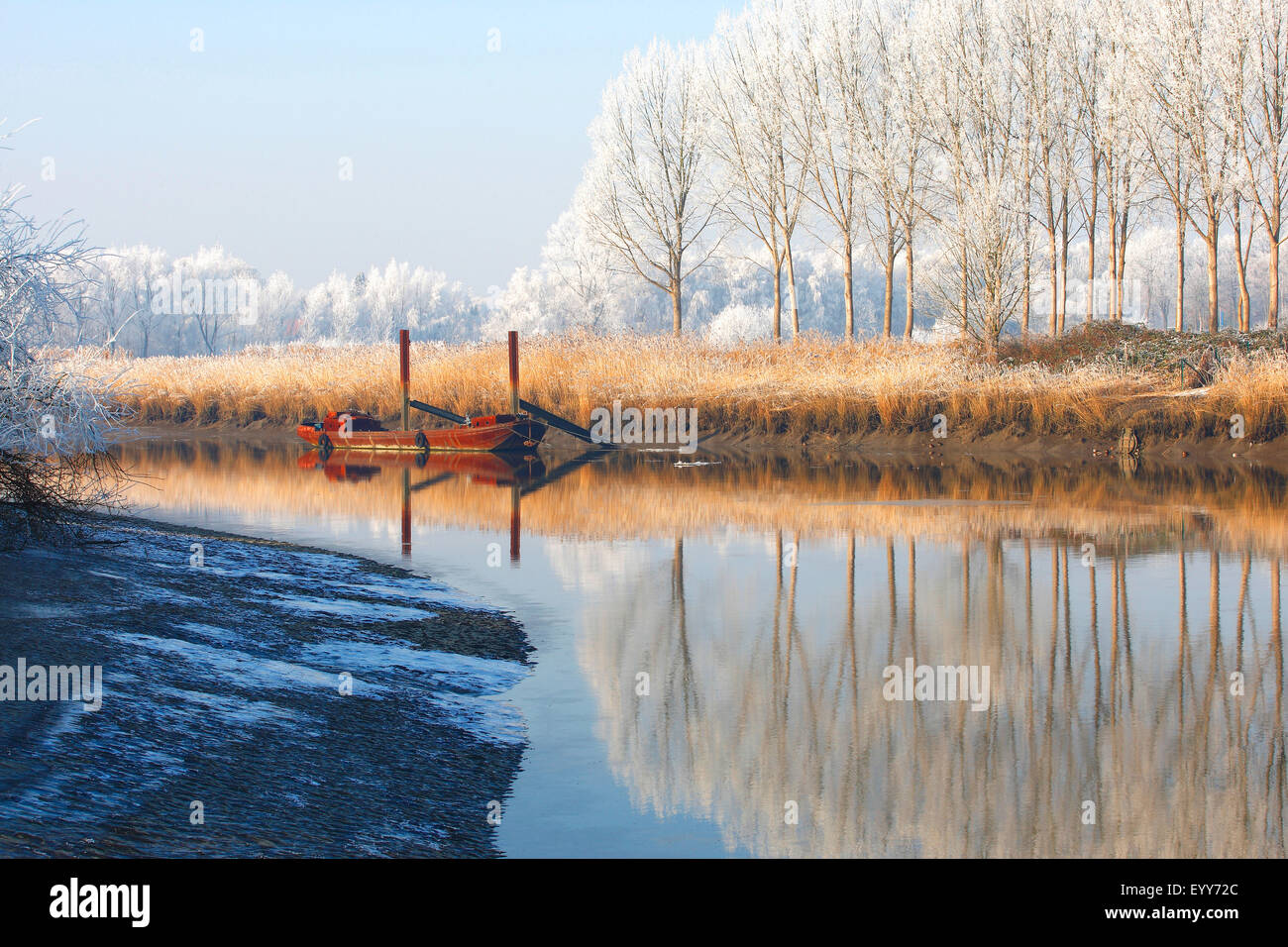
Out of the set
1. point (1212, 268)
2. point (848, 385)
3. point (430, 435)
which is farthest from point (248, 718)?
point (1212, 268)

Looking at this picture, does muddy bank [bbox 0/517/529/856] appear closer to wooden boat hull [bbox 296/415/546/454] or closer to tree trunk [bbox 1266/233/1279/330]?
wooden boat hull [bbox 296/415/546/454]

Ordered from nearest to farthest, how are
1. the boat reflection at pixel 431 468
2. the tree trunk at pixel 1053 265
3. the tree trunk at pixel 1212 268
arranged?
the boat reflection at pixel 431 468
the tree trunk at pixel 1212 268
the tree trunk at pixel 1053 265

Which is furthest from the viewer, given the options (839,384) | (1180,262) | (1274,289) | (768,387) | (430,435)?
(1180,262)

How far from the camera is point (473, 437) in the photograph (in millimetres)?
32156

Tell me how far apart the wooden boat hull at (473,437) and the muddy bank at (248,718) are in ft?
65.7

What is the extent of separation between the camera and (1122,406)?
29469 millimetres

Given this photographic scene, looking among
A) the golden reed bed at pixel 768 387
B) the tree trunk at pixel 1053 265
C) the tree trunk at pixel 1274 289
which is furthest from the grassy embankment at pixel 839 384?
the tree trunk at pixel 1053 265

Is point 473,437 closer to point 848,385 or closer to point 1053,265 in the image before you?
point 848,385

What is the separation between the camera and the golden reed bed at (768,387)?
95.0 feet

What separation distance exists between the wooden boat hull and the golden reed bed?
13.6 ft

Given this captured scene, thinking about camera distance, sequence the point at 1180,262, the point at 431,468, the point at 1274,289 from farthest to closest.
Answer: the point at 1180,262 < the point at 1274,289 < the point at 431,468

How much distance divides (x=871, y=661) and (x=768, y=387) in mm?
26026

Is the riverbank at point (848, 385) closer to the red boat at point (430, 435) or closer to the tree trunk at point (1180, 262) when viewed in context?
the red boat at point (430, 435)
